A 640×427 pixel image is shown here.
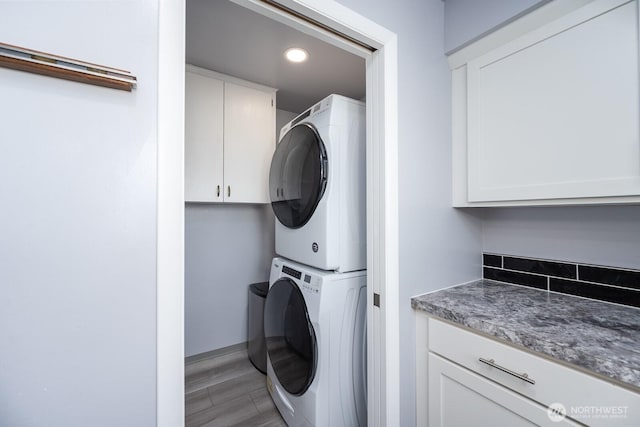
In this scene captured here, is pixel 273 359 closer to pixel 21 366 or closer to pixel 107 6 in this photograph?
pixel 21 366

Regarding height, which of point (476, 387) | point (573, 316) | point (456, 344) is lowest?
point (476, 387)

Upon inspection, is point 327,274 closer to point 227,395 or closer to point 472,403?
point 472,403

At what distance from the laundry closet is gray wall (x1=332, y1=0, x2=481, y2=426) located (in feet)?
0.96

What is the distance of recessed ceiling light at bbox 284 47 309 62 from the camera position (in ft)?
5.63

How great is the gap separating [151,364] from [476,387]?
111 centimetres

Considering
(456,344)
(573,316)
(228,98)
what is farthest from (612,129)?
(228,98)

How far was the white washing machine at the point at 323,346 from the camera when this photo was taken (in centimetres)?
127

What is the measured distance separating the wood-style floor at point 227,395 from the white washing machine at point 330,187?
42.7 inches

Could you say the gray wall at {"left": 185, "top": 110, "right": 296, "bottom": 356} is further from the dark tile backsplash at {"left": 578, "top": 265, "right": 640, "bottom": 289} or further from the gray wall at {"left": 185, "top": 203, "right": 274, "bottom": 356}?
the dark tile backsplash at {"left": 578, "top": 265, "right": 640, "bottom": 289}

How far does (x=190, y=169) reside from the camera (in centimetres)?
194

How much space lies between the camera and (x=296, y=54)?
1.76m

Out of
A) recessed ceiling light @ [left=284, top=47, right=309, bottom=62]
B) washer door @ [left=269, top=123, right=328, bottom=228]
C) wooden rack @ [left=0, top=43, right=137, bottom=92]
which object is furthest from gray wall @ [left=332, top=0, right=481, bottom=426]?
wooden rack @ [left=0, top=43, right=137, bottom=92]

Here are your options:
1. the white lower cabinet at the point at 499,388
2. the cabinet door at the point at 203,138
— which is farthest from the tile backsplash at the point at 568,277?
the cabinet door at the point at 203,138

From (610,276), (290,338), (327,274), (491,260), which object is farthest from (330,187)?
(610,276)
